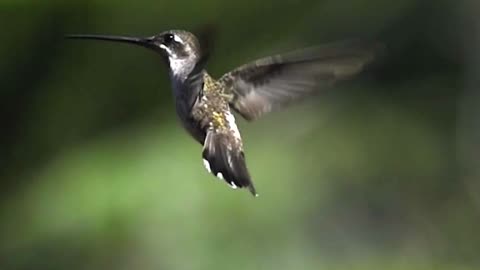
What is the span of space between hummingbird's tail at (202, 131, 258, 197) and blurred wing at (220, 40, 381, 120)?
0.39 ft

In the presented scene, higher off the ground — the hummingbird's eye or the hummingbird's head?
the hummingbird's eye

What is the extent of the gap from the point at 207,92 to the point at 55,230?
3.22 metres

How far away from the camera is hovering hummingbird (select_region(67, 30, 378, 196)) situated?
131 centimetres

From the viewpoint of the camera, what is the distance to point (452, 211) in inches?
193

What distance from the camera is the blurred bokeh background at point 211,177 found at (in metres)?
4.47

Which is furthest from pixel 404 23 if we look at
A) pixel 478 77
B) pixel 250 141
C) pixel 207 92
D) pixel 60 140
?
pixel 207 92

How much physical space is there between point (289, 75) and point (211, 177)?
10.4ft

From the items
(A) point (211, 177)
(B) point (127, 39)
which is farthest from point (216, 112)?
(A) point (211, 177)

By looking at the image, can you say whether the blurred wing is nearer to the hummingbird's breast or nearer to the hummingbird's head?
the hummingbird's breast

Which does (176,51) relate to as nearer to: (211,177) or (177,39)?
(177,39)

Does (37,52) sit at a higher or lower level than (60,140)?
higher

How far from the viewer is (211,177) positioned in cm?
465

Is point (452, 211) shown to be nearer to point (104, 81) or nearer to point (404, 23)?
point (404, 23)

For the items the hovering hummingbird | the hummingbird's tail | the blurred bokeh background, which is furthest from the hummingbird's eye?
the blurred bokeh background
